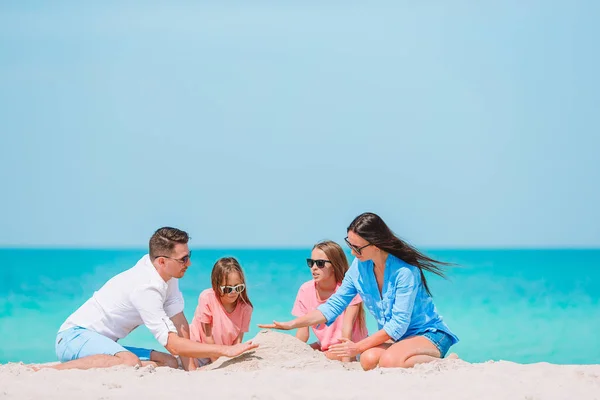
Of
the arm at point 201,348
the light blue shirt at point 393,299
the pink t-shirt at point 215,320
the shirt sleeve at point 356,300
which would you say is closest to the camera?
the arm at point 201,348

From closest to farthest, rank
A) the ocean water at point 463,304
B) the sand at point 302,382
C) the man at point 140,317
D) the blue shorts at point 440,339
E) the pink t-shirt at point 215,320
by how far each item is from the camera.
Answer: the sand at point 302,382
the man at point 140,317
the blue shorts at point 440,339
the pink t-shirt at point 215,320
the ocean water at point 463,304

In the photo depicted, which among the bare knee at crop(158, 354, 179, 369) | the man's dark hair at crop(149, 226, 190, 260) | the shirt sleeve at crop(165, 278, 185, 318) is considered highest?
the man's dark hair at crop(149, 226, 190, 260)

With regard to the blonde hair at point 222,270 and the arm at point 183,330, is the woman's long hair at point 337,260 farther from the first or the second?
the arm at point 183,330

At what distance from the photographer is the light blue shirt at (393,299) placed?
6.06m

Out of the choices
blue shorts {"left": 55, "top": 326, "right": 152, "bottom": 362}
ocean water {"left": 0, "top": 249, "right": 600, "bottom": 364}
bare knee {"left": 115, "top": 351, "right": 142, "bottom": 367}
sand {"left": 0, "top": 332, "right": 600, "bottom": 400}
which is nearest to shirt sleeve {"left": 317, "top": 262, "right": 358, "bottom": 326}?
sand {"left": 0, "top": 332, "right": 600, "bottom": 400}

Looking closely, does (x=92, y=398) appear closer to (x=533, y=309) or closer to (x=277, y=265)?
(x=533, y=309)

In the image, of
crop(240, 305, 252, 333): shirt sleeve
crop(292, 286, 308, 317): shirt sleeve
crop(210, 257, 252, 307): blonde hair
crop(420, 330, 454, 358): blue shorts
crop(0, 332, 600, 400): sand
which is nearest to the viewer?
crop(0, 332, 600, 400): sand

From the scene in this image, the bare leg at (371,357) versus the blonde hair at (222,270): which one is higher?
the blonde hair at (222,270)

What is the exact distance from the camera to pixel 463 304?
2244 cm

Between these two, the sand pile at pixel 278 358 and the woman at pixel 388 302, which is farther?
the woman at pixel 388 302

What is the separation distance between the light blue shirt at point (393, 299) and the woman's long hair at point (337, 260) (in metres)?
0.53

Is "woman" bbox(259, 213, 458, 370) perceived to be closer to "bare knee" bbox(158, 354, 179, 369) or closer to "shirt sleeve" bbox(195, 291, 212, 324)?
"shirt sleeve" bbox(195, 291, 212, 324)

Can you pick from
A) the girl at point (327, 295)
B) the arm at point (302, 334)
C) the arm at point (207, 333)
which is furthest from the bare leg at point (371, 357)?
the arm at point (207, 333)

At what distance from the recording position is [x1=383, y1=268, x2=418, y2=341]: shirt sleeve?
605cm
